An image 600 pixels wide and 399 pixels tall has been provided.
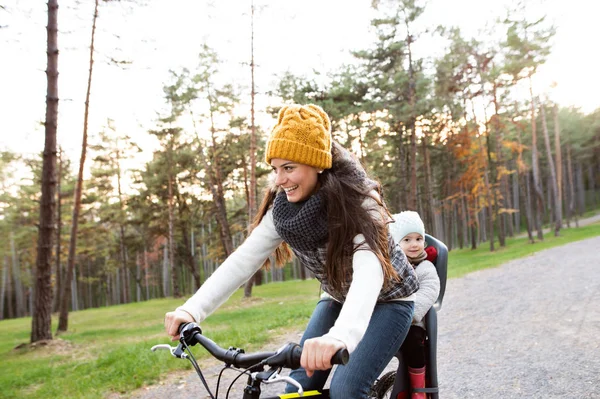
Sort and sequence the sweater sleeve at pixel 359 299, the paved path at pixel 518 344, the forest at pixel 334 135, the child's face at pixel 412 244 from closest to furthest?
the sweater sleeve at pixel 359 299 < the child's face at pixel 412 244 < the paved path at pixel 518 344 < the forest at pixel 334 135

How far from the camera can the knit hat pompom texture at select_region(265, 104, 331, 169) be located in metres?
2.25

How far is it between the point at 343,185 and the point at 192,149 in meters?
26.5

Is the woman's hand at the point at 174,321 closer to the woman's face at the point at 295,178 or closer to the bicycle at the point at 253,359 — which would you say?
the bicycle at the point at 253,359

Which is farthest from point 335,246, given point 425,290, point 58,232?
point 58,232

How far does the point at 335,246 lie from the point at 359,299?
28 centimetres

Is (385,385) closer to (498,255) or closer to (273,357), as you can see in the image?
(273,357)

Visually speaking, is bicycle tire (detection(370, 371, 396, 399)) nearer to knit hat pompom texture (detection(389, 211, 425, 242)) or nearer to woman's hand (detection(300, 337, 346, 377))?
knit hat pompom texture (detection(389, 211, 425, 242))

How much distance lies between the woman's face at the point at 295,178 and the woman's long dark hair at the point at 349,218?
73 millimetres

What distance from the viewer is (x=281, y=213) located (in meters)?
2.38

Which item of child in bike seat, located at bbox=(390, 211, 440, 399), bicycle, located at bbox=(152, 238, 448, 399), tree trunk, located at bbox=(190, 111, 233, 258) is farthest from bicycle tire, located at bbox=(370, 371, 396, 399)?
tree trunk, located at bbox=(190, 111, 233, 258)

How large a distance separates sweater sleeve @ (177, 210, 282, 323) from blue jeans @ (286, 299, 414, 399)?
1.90 feet

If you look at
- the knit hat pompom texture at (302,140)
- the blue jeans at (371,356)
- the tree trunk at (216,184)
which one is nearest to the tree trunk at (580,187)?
the tree trunk at (216,184)

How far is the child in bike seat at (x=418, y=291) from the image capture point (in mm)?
3027

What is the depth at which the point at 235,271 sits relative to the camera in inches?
97.5
